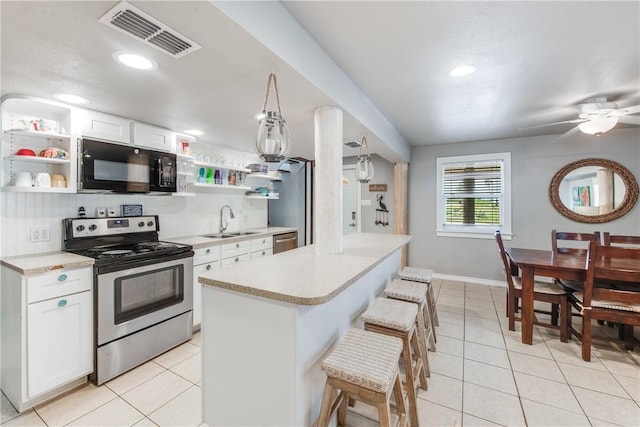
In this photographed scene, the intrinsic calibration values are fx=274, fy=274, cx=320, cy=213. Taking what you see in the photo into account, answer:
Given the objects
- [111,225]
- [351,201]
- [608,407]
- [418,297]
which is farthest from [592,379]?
[111,225]

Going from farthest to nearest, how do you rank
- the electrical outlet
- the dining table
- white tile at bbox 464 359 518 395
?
the dining table, the electrical outlet, white tile at bbox 464 359 518 395

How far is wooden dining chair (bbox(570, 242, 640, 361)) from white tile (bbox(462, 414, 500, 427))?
54.8 inches

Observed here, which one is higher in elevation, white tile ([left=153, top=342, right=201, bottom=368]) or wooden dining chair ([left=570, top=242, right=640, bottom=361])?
wooden dining chair ([left=570, top=242, right=640, bottom=361])

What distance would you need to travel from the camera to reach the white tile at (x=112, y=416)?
5.63 ft

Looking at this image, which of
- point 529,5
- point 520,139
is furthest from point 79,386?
point 520,139

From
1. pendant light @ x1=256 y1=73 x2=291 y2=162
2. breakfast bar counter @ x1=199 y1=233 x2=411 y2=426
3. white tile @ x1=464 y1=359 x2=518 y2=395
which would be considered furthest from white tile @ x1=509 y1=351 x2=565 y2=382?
pendant light @ x1=256 y1=73 x2=291 y2=162

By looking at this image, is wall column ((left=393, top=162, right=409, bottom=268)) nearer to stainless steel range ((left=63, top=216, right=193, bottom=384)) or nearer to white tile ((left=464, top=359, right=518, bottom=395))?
white tile ((left=464, top=359, right=518, bottom=395))

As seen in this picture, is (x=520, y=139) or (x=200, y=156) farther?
(x=520, y=139)

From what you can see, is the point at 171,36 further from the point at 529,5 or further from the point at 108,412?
the point at 108,412

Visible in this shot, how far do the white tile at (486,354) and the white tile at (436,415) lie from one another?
768 mm

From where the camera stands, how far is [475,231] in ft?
15.0

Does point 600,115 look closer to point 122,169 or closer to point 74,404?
point 122,169

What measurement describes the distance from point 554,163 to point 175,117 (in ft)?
16.9

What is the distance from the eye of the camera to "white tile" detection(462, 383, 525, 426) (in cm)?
173
